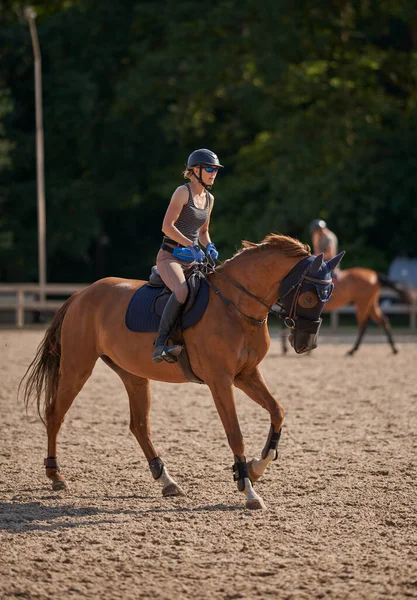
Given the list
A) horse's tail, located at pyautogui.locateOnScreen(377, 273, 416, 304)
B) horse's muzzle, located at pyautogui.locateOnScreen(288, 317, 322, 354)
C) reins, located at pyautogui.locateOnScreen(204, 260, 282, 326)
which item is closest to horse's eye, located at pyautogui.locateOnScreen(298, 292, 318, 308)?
horse's muzzle, located at pyautogui.locateOnScreen(288, 317, 322, 354)

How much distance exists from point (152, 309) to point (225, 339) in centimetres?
82

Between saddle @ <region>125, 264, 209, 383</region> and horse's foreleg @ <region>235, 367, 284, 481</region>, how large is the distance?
0.38 metres

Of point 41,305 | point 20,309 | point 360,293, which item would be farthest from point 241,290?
point 41,305

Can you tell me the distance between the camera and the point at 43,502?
296 inches

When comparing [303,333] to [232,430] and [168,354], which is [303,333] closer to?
[232,430]

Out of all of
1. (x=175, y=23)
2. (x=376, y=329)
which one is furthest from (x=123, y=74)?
(x=376, y=329)

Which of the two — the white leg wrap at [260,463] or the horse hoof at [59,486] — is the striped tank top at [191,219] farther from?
the horse hoof at [59,486]

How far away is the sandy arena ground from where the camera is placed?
5.43m

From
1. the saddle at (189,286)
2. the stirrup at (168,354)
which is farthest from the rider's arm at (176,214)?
the stirrup at (168,354)

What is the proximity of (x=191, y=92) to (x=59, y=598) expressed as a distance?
30618mm

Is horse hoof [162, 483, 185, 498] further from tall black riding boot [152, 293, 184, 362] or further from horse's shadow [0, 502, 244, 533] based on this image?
tall black riding boot [152, 293, 184, 362]

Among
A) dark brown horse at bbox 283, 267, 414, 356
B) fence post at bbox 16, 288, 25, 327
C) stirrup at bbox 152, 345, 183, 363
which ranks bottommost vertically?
fence post at bbox 16, 288, 25, 327

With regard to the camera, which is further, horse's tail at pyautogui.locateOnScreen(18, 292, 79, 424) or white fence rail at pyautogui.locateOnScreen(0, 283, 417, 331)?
white fence rail at pyautogui.locateOnScreen(0, 283, 417, 331)

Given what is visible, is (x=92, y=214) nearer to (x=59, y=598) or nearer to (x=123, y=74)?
(x=123, y=74)
